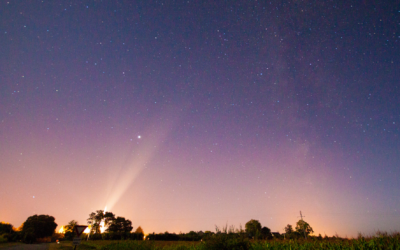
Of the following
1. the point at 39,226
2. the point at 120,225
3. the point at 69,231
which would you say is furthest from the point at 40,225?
the point at 120,225

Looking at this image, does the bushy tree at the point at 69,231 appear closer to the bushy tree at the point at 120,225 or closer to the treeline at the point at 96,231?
the treeline at the point at 96,231

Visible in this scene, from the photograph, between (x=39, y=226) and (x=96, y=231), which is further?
(x=96, y=231)

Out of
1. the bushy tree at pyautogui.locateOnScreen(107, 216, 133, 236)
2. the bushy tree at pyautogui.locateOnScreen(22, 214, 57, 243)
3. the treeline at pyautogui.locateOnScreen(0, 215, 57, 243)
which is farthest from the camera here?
the bushy tree at pyautogui.locateOnScreen(107, 216, 133, 236)

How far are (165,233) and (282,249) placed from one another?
52430 mm

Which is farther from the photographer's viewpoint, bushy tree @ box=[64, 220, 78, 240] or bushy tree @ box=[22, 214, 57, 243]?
bushy tree @ box=[64, 220, 78, 240]

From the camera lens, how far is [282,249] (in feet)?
40.5

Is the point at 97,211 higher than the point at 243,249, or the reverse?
the point at 97,211

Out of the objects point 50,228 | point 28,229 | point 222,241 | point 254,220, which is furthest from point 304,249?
point 254,220

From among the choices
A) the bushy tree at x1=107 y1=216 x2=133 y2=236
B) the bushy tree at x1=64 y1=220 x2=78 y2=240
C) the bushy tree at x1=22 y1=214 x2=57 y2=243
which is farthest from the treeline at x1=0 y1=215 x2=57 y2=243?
the bushy tree at x1=107 y1=216 x2=133 y2=236

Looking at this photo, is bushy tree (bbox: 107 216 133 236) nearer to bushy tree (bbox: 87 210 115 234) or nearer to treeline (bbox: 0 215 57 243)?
bushy tree (bbox: 87 210 115 234)

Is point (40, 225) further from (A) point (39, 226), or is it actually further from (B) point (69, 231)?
(B) point (69, 231)

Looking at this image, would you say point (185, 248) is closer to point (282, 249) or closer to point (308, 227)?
point (282, 249)

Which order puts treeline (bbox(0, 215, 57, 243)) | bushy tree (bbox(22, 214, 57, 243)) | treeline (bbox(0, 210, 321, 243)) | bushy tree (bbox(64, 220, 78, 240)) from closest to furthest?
treeline (bbox(0, 210, 321, 243)), treeline (bbox(0, 215, 57, 243)), bushy tree (bbox(22, 214, 57, 243)), bushy tree (bbox(64, 220, 78, 240))

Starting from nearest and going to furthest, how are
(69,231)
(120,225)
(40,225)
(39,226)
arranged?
(39,226), (40,225), (69,231), (120,225)
